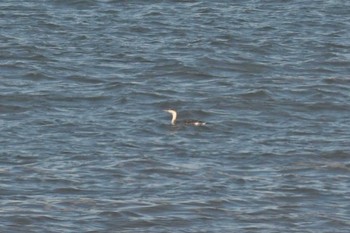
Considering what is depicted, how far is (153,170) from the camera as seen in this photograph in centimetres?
1612

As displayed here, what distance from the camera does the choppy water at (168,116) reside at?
14.6m

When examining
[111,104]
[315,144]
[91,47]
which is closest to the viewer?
[315,144]

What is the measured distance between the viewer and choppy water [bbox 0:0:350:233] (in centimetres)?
1463

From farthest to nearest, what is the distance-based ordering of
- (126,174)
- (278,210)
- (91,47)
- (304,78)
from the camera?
(91,47) < (304,78) < (126,174) < (278,210)

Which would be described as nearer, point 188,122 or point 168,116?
point 188,122

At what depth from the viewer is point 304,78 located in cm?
2128

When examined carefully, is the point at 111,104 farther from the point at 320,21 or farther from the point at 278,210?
the point at 320,21

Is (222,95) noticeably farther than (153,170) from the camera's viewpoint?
Yes

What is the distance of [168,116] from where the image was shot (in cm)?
1903

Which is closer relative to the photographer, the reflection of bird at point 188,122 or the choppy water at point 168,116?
the choppy water at point 168,116

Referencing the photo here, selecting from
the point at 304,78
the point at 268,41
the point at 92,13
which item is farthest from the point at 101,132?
the point at 92,13

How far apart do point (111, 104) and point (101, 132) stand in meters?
1.80

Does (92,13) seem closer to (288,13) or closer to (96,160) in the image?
(288,13)

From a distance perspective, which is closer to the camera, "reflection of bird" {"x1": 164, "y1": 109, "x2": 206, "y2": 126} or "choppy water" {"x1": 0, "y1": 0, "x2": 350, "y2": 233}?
"choppy water" {"x1": 0, "y1": 0, "x2": 350, "y2": 233}
